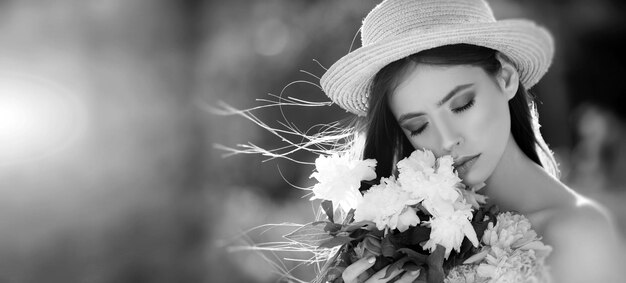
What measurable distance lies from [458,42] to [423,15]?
0.19 m

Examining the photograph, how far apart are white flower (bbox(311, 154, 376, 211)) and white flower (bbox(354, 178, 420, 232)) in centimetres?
10

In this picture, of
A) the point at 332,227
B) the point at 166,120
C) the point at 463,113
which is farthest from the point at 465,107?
the point at 166,120

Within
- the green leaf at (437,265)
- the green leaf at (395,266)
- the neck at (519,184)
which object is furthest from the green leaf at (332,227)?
the neck at (519,184)

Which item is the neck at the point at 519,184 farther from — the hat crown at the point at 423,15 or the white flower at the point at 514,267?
the hat crown at the point at 423,15

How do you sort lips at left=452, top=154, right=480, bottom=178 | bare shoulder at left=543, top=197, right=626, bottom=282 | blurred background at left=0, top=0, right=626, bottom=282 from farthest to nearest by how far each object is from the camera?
blurred background at left=0, top=0, right=626, bottom=282 < lips at left=452, top=154, right=480, bottom=178 < bare shoulder at left=543, top=197, right=626, bottom=282

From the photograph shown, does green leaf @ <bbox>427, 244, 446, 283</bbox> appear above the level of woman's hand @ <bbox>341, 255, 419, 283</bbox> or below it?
above

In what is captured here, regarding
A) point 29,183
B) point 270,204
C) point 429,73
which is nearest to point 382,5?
point 429,73

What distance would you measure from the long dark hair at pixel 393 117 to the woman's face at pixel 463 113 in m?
0.03

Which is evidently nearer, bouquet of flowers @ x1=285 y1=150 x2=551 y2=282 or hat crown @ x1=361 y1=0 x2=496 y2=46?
bouquet of flowers @ x1=285 y1=150 x2=551 y2=282

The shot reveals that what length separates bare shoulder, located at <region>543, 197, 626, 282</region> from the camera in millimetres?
2184

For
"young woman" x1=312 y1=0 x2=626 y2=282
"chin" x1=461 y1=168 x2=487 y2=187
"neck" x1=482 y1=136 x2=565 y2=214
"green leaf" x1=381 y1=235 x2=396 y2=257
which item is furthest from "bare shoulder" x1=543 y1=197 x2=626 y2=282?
"green leaf" x1=381 y1=235 x2=396 y2=257

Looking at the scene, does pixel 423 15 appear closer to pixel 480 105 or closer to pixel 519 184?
pixel 480 105

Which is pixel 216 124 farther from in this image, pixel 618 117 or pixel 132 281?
pixel 618 117

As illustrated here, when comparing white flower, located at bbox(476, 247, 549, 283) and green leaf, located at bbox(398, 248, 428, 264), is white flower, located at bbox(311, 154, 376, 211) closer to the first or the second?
green leaf, located at bbox(398, 248, 428, 264)
